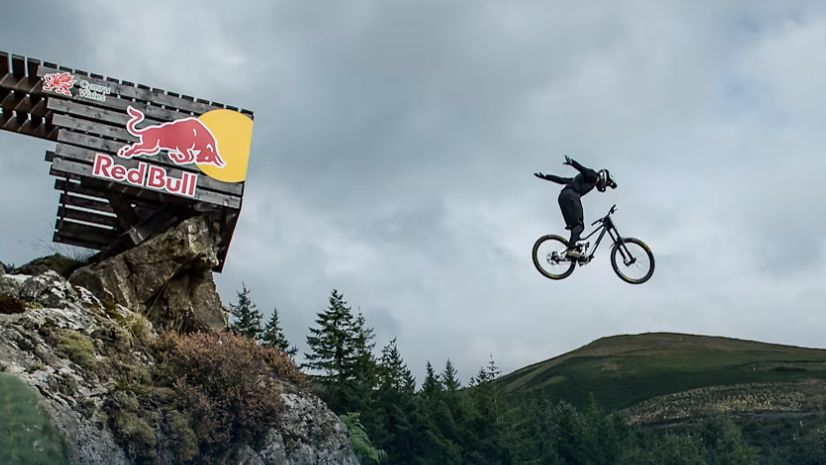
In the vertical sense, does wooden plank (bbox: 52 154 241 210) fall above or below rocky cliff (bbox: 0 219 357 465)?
above

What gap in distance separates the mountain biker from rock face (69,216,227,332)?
13283 mm

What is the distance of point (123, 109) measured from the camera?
89.0 ft

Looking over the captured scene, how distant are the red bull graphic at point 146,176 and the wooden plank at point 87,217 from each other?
1927 millimetres

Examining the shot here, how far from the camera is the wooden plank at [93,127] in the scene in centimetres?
2605

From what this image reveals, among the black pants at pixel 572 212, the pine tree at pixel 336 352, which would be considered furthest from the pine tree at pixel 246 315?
the black pants at pixel 572 212

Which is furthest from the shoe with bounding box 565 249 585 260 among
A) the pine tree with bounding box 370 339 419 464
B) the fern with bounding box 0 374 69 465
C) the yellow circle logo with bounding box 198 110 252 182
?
the pine tree with bounding box 370 339 419 464

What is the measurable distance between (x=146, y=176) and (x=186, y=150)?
1.82 metres

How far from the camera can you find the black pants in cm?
1725

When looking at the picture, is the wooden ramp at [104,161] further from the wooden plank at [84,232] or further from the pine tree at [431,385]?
the pine tree at [431,385]

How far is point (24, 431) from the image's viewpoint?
16.0 meters

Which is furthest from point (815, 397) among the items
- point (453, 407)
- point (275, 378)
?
point (275, 378)

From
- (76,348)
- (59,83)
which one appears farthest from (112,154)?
(76,348)

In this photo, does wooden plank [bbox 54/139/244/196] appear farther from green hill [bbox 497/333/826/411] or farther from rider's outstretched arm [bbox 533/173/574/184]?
green hill [bbox 497/333/826/411]

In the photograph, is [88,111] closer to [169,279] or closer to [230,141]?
[230,141]
